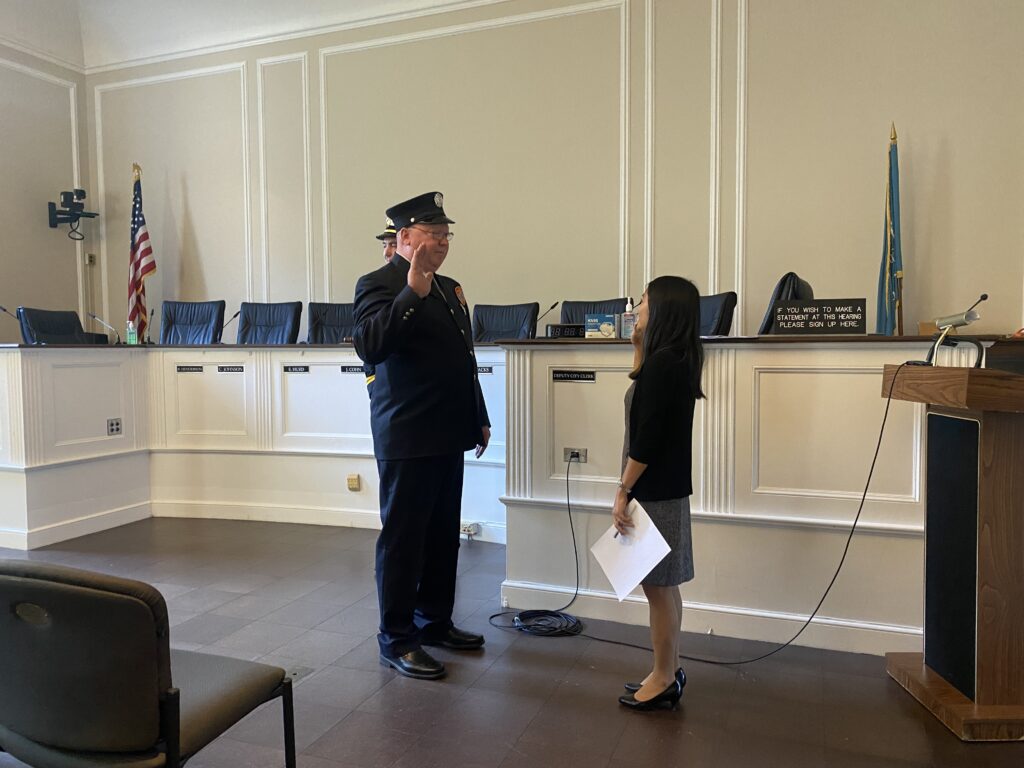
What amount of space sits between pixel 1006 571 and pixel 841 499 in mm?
673

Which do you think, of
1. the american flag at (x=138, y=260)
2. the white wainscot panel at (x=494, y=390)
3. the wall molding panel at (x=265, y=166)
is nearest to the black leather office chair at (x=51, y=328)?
the american flag at (x=138, y=260)

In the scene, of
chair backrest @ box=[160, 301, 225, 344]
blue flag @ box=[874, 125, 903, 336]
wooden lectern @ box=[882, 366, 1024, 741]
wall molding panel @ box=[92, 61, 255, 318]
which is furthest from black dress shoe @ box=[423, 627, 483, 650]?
wall molding panel @ box=[92, 61, 255, 318]

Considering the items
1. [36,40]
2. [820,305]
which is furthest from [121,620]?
[36,40]

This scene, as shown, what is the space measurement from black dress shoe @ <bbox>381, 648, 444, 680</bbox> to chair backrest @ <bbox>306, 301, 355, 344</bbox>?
3.35 meters

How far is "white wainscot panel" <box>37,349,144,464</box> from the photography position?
14.3 ft

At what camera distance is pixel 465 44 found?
5773mm

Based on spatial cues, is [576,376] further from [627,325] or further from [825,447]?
[825,447]

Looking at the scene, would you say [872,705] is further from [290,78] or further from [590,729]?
[290,78]

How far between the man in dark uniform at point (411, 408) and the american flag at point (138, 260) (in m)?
4.90

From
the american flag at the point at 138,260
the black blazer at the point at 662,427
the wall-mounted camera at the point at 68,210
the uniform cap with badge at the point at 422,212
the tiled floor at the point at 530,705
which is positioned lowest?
the tiled floor at the point at 530,705

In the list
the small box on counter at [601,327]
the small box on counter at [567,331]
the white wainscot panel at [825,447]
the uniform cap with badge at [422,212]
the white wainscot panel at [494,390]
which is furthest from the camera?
the white wainscot panel at [494,390]

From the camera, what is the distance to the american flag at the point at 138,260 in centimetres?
653

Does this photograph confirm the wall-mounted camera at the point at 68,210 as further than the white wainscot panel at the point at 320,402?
Yes

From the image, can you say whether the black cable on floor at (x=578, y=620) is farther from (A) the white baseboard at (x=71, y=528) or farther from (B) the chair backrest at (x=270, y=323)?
(B) the chair backrest at (x=270, y=323)
